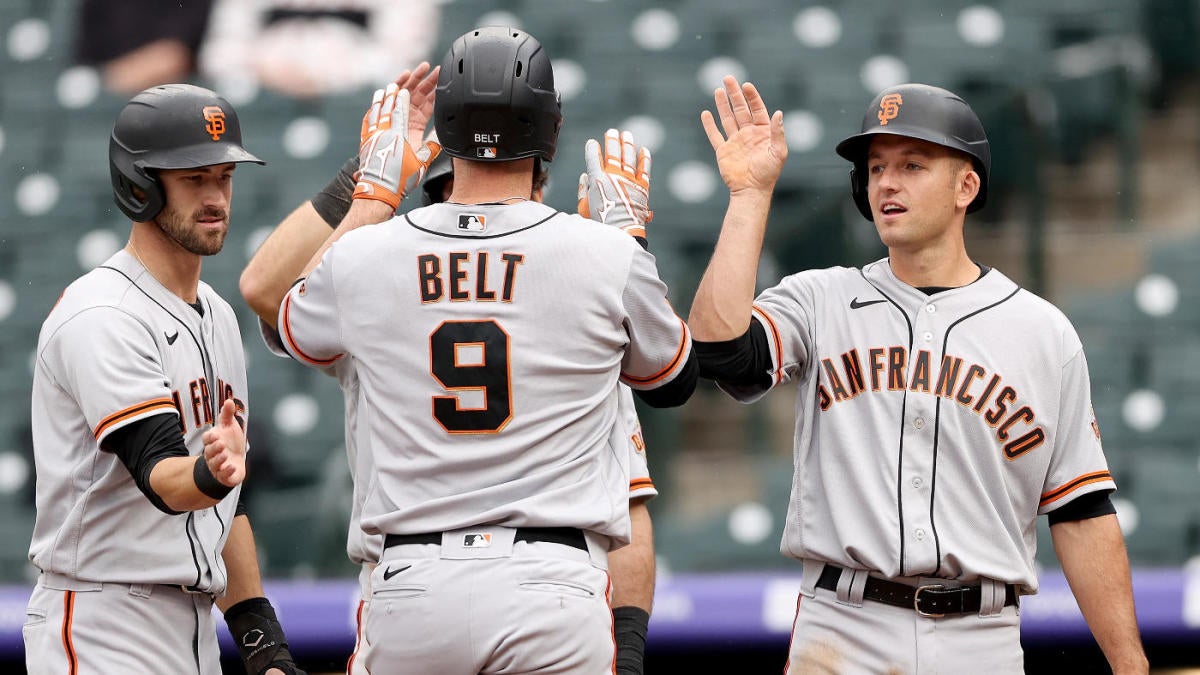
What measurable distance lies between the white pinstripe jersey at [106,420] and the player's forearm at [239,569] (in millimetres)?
165

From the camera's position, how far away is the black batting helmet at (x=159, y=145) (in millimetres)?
2799

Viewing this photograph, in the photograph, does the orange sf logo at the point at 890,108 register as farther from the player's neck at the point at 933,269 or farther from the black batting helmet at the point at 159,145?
the black batting helmet at the point at 159,145

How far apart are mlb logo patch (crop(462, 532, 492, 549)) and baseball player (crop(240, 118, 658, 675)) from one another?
27 cm

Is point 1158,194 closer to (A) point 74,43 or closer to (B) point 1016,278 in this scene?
(B) point 1016,278

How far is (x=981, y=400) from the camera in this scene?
270cm

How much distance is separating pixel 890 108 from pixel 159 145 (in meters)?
1.42

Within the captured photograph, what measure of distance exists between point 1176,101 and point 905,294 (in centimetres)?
365

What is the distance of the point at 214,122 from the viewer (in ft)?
9.40

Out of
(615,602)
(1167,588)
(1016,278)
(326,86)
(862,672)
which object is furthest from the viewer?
(326,86)

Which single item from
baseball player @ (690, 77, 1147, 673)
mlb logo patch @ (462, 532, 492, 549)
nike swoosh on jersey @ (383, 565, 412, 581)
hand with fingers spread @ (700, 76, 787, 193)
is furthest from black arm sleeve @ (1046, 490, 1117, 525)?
nike swoosh on jersey @ (383, 565, 412, 581)

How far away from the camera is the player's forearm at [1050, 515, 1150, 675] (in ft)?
8.89

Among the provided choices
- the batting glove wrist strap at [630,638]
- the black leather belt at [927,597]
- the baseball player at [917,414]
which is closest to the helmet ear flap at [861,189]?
the baseball player at [917,414]

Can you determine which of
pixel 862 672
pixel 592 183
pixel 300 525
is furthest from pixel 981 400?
pixel 300 525

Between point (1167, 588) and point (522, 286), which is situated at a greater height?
point (522, 286)
